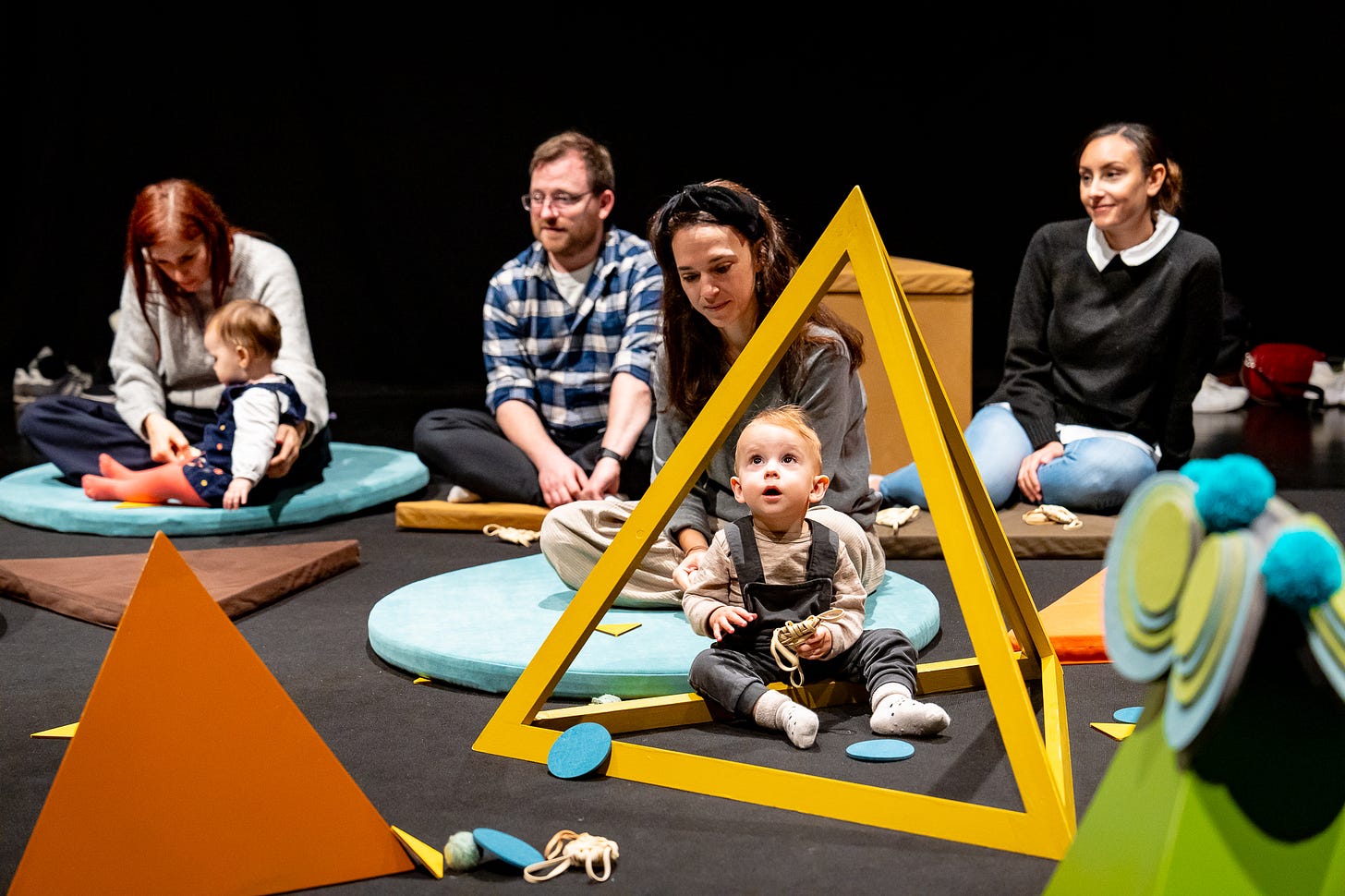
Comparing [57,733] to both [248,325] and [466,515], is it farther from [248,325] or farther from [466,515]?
[248,325]

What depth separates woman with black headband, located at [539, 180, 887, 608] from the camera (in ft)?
8.39

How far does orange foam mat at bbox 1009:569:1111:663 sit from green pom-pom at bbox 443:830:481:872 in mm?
1116

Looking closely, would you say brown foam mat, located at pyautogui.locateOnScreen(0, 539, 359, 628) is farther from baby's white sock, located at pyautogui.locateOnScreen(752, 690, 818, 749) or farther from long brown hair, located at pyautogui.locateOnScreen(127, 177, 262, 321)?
baby's white sock, located at pyautogui.locateOnScreen(752, 690, 818, 749)

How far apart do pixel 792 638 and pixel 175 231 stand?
2.44 m

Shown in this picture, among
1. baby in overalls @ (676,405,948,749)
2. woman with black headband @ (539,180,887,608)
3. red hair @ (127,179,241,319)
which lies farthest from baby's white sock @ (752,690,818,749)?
red hair @ (127,179,241,319)

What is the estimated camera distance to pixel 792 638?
2.23 m

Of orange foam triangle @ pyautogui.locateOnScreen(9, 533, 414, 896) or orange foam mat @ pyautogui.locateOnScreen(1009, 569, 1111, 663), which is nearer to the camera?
orange foam triangle @ pyautogui.locateOnScreen(9, 533, 414, 896)

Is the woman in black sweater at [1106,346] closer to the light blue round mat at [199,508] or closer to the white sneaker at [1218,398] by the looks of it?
the light blue round mat at [199,508]

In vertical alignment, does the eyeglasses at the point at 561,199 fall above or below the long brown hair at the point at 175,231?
above

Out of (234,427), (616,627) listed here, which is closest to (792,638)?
(616,627)

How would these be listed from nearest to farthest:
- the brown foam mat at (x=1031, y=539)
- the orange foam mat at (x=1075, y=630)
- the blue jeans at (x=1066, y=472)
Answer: the orange foam mat at (x=1075, y=630), the brown foam mat at (x=1031, y=539), the blue jeans at (x=1066, y=472)

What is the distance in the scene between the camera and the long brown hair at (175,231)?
3809mm

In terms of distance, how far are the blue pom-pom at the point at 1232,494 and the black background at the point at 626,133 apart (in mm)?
5222

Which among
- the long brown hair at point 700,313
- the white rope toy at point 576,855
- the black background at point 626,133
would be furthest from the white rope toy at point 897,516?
the black background at point 626,133
